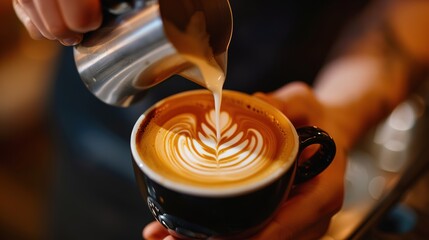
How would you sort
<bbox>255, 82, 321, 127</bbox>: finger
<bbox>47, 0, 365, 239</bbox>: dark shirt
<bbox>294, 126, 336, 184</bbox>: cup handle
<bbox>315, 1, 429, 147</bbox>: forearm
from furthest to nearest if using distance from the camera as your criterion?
<bbox>47, 0, 365, 239</bbox>: dark shirt → <bbox>315, 1, 429, 147</bbox>: forearm → <bbox>255, 82, 321, 127</bbox>: finger → <bbox>294, 126, 336, 184</bbox>: cup handle

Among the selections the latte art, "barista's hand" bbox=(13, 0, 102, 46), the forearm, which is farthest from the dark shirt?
"barista's hand" bbox=(13, 0, 102, 46)

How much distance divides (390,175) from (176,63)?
0.75 meters

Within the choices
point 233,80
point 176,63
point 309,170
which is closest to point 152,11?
point 176,63

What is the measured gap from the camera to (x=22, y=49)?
2334mm

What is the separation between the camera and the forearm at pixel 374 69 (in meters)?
1.15

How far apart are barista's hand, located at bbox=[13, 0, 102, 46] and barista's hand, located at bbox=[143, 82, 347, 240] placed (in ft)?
1.02

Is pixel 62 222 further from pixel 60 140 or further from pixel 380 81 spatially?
pixel 380 81

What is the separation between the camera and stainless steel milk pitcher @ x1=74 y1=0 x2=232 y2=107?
59cm

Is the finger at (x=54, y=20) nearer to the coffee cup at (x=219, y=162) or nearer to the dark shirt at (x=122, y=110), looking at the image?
the coffee cup at (x=219, y=162)

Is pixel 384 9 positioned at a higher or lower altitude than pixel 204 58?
lower

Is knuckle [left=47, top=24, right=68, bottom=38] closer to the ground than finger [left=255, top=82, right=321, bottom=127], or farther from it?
farther from it

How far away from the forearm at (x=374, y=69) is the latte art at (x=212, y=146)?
0.37 metres

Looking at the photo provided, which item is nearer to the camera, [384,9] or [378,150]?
[378,150]

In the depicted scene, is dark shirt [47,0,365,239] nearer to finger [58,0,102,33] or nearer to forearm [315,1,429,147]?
forearm [315,1,429,147]
